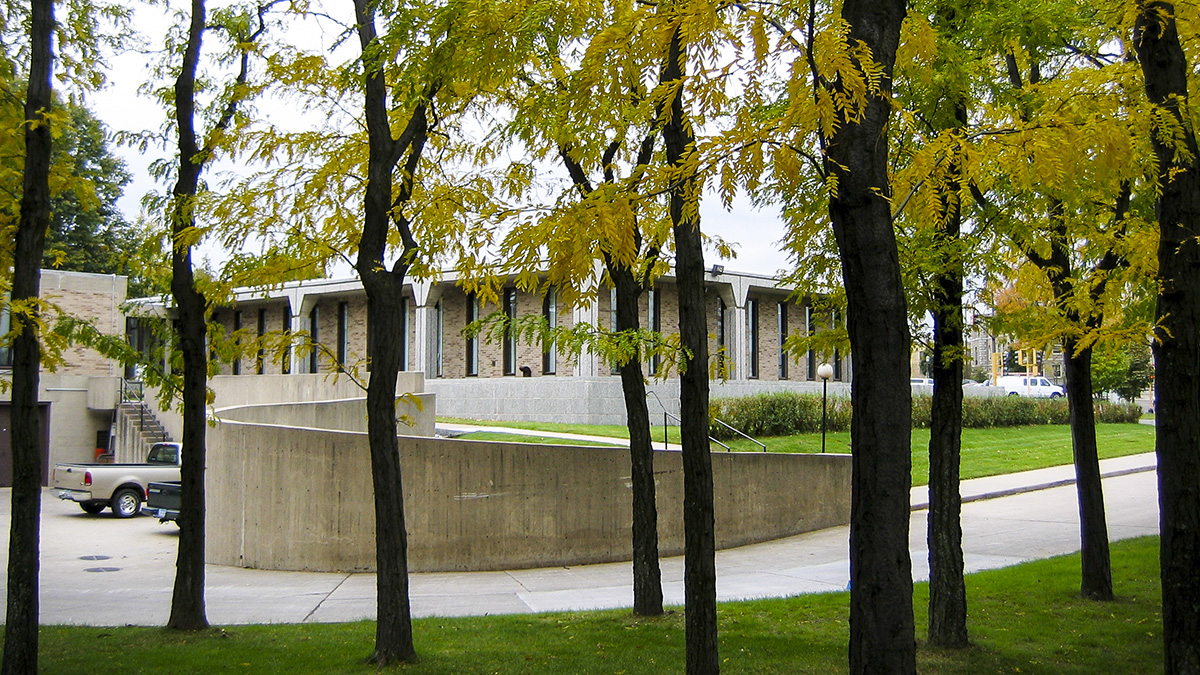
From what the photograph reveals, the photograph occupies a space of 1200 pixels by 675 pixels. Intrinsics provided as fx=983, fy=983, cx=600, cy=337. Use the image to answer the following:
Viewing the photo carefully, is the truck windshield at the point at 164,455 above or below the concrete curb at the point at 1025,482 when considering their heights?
above

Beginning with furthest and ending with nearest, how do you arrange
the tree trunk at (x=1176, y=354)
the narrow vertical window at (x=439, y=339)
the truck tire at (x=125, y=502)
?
the narrow vertical window at (x=439, y=339) < the truck tire at (x=125, y=502) < the tree trunk at (x=1176, y=354)

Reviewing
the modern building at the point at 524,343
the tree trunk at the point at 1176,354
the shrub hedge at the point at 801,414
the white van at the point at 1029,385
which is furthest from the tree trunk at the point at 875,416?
the white van at the point at 1029,385

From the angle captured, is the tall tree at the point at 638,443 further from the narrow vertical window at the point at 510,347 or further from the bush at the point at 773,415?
the narrow vertical window at the point at 510,347

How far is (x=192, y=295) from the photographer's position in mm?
10070

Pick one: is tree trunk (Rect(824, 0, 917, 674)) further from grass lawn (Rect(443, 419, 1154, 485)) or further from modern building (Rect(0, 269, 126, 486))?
modern building (Rect(0, 269, 126, 486))

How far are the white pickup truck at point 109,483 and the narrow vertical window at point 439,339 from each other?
12.8m

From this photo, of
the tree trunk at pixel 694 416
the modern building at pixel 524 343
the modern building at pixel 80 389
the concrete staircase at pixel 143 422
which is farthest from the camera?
→ the modern building at pixel 80 389

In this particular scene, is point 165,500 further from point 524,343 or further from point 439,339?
point 524,343

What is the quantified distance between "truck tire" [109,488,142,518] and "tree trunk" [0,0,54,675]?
17712 millimetres

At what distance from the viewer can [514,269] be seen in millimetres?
5258

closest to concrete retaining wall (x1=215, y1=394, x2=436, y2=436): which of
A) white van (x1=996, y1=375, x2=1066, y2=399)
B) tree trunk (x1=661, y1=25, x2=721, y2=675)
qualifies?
tree trunk (x1=661, y1=25, x2=721, y2=675)

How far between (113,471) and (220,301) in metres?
16.4

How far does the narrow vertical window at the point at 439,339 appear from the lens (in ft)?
118

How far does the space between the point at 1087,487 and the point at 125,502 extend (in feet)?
70.1
